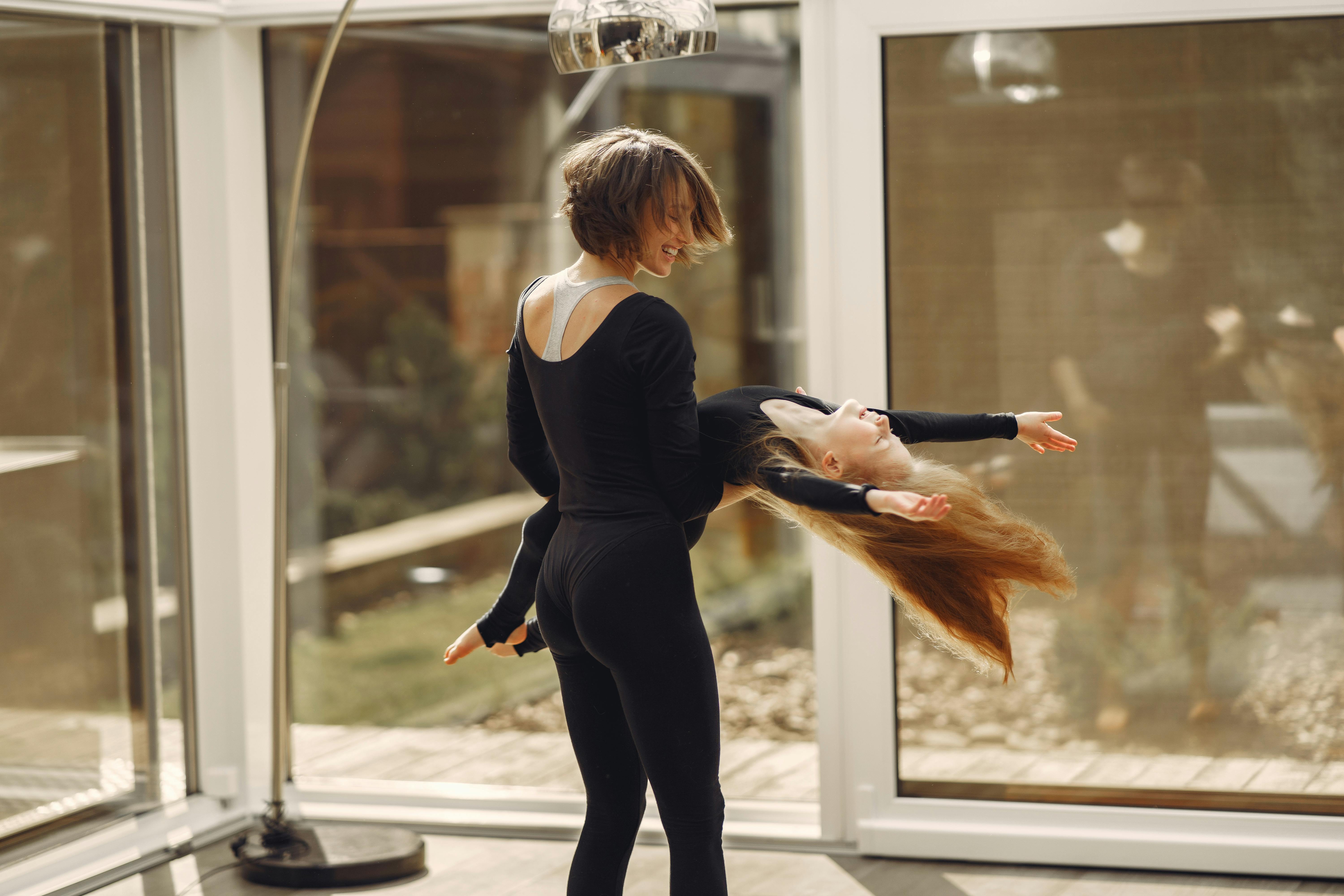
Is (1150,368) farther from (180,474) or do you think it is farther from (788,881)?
(180,474)

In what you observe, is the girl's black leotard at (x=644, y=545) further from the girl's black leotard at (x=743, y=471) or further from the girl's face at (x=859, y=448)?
the girl's face at (x=859, y=448)

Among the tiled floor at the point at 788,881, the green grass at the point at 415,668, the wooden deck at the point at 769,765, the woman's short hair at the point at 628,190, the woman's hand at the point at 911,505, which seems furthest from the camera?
the green grass at the point at 415,668

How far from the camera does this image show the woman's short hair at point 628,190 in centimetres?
184

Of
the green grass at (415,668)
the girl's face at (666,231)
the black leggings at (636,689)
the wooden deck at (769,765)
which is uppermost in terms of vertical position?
the girl's face at (666,231)

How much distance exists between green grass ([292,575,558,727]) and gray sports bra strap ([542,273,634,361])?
6.47 feet

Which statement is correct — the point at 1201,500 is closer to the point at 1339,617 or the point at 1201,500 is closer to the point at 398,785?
the point at 1339,617

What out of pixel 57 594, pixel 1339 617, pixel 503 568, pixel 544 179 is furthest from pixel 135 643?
pixel 1339 617

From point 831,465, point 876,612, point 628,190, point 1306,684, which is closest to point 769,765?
point 876,612

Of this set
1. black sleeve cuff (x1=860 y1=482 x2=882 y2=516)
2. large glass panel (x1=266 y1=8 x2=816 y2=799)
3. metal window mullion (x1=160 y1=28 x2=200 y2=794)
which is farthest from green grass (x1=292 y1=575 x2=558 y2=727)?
black sleeve cuff (x1=860 y1=482 x2=882 y2=516)

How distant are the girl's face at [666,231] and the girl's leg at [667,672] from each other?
15.6 inches

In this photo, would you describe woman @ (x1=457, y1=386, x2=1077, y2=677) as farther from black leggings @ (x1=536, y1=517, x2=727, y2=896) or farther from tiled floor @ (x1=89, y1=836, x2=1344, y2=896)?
tiled floor @ (x1=89, y1=836, x2=1344, y2=896)

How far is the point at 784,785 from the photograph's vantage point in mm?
3418

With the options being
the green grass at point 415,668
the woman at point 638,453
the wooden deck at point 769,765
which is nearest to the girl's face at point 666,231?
the woman at point 638,453

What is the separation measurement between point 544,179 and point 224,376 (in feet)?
3.30
